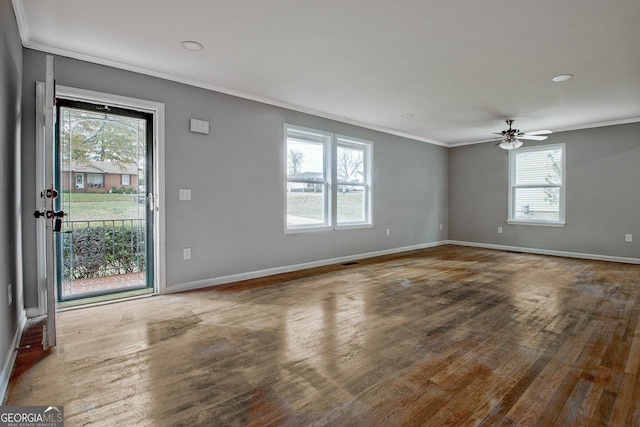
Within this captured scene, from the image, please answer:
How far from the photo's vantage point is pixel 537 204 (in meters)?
6.65

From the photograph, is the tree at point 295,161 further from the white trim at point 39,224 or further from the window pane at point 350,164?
the white trim at point 39,224

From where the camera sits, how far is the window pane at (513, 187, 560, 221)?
642cm

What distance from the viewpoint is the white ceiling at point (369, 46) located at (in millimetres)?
2393

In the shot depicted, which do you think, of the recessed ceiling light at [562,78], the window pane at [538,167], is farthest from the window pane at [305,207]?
the window pane at [538,167]

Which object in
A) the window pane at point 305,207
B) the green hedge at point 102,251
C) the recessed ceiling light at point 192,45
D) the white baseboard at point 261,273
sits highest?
the recessed ceiling light at point 192,45

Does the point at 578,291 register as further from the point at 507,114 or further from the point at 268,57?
the point at 268,57

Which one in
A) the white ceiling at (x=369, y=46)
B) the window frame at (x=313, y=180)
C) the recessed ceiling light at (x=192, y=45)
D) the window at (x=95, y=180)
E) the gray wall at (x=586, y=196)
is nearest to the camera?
the white ceiling at (x=369, y=46)

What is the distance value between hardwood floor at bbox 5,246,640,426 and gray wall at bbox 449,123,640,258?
2559 millimetres

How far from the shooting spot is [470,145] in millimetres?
7641

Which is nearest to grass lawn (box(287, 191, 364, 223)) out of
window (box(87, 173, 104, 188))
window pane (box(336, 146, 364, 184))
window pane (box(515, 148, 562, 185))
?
window pane (box(336, 146, 364, 184))

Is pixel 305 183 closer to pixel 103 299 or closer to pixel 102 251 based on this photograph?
pixel 102 251

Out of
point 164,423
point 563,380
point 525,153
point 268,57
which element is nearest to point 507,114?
point 525,153

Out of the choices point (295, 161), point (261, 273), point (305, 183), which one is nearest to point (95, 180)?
point (261, 273)

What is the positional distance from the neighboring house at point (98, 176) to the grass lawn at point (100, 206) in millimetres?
73
